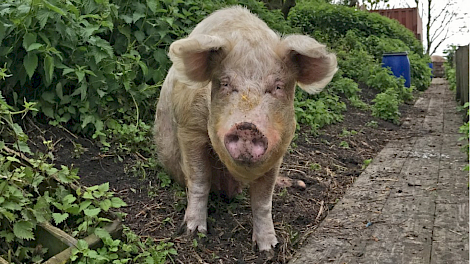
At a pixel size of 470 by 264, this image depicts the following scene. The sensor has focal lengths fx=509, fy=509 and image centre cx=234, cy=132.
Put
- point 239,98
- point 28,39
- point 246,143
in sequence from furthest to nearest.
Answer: point 28,39, point 239,98, point 246,143

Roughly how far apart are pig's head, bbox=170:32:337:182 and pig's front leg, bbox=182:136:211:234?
465 mm

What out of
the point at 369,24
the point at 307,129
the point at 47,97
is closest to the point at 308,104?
the point at 307,129

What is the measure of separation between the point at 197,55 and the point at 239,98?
402 millimetres

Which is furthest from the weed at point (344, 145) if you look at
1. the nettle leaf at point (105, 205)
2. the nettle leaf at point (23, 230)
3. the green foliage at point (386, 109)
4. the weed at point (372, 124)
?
the nettle leaf at point (23, 230)

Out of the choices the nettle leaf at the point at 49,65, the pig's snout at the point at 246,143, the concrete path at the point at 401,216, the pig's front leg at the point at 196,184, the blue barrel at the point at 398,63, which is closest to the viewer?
the pig's snout at the point at 246,143

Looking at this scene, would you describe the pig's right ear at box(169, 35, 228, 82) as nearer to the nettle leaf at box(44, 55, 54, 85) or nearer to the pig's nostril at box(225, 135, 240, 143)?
the pig's nostril at box(225, 135, 240, 143)

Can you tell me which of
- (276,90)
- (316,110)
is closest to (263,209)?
(276,90)

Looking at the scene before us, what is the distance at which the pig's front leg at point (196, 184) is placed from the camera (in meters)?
3.22

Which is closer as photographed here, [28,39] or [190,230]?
[190,230]

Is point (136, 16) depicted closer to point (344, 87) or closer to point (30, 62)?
point (30, 62)

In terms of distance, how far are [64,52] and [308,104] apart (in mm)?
3638

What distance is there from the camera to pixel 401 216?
3484 millimetres

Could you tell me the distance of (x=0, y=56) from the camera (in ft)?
11.6

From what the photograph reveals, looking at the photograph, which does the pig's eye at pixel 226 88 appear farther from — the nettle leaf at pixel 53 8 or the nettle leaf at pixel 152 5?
the nettle leaf at pixel 152 5
